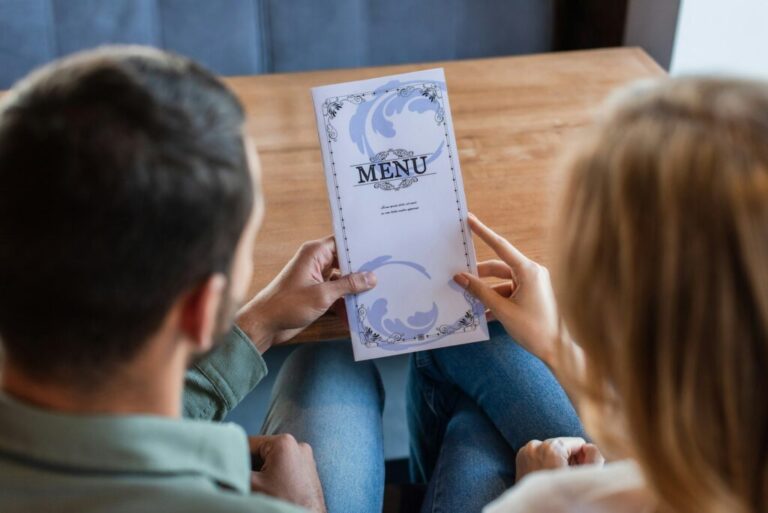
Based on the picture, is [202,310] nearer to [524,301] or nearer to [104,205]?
[104,205]

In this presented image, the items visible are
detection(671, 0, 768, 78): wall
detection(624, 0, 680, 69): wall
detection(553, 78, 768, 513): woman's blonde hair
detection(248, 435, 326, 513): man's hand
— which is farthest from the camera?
detection(624, 0, 680, 69): wall

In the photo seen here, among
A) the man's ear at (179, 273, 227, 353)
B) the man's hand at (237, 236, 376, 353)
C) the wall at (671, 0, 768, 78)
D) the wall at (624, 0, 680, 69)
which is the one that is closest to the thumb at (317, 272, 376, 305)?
the man's hand at (237, 236, 376, 353)

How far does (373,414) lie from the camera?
111cm

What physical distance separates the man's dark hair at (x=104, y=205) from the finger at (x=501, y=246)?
0.47 meters

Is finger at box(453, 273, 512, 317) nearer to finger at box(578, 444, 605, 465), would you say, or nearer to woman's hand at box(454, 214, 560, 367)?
woman's hand at box(454, 214, 560, 367)

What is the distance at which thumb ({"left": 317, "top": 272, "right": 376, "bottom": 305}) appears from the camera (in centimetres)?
100

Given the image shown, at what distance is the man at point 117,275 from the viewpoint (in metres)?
0.54

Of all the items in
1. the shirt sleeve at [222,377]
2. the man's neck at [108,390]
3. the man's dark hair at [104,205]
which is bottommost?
the shirt sleeve at [222,377]

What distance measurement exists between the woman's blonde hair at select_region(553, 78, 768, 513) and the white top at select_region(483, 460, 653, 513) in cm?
5

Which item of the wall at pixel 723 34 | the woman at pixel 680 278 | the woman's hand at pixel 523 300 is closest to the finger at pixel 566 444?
the woman's hand at pixel 523 300

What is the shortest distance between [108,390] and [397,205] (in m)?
0.48

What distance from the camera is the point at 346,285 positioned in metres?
1.00

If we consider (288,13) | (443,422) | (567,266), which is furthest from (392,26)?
(567,266)

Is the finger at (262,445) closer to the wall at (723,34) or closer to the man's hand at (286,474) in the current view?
the man's hand at (286,474)
